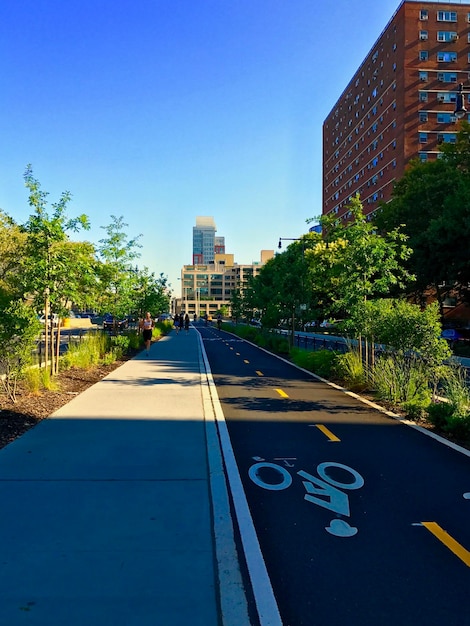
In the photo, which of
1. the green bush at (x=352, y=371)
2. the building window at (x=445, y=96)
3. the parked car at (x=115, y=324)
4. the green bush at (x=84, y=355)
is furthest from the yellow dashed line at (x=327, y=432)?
the building window at (x=445, y=96)

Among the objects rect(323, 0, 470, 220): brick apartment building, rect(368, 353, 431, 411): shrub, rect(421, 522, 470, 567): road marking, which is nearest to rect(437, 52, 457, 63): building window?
rect(323, 0, 470, 220): brick apartment building

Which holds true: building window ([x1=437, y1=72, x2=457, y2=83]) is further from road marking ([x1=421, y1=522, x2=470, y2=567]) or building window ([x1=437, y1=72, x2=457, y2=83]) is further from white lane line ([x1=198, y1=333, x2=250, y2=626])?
road marking ([x1=421, y1=522, x2=470, y2=567])

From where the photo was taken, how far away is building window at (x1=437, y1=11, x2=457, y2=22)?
67.4 meters

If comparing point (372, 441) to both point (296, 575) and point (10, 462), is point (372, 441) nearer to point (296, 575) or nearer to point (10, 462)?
point (296, 575)

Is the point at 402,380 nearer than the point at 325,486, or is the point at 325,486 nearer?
the point at 325,486

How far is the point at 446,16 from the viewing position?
67.6 metres

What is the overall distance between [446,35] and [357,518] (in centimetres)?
7782

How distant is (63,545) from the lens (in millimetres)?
3959

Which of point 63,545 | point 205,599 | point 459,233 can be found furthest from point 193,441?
point 459,233

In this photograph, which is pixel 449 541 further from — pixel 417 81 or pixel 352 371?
pixel 417 81

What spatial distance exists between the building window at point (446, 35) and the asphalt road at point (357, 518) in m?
73.3

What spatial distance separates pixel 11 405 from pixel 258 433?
4480 millimetres

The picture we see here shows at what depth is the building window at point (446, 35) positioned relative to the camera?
67.4 m

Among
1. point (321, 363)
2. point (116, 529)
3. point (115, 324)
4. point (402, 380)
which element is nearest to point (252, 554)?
point (116, 529)
